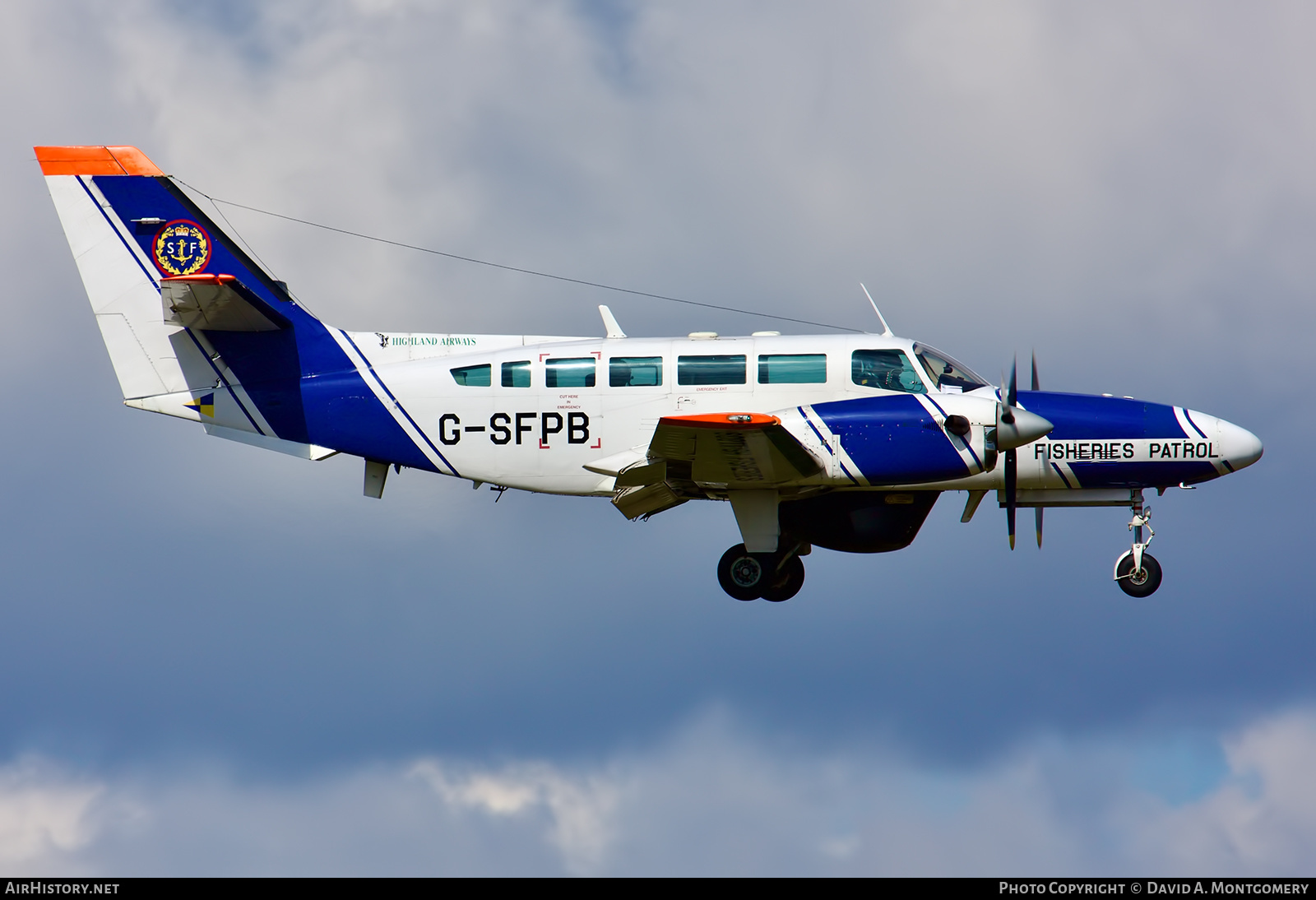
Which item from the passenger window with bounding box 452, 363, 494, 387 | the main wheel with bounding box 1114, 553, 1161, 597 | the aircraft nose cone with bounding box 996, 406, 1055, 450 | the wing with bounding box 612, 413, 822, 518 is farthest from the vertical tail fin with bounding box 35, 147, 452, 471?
the main wheel with bounding box 1114, 553, 1161, 597

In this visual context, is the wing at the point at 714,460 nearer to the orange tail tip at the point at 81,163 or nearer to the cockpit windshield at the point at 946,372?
the cockpit windshield at the point at 946,372

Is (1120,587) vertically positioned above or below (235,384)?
below

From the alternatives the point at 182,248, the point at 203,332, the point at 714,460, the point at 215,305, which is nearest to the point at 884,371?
the point at 714,460

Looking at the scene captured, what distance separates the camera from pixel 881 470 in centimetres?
1827

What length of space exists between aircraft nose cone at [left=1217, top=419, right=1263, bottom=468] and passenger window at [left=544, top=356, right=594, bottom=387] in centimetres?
874

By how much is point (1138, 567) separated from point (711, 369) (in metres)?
6.58

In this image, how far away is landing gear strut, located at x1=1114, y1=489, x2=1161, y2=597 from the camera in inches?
778

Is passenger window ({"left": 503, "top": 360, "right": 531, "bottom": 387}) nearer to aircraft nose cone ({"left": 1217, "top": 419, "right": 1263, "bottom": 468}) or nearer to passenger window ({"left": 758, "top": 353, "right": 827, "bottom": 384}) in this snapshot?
Answer: passenger window ({"left": 758, "top": 353, "right": 827, "bottom": 384})

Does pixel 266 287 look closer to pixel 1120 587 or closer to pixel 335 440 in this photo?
pixel 335 440

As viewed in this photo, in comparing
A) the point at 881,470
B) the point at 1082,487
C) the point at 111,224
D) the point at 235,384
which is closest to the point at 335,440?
the point at 235,384

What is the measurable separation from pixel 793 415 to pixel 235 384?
320 inches

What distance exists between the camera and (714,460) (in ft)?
60.4
